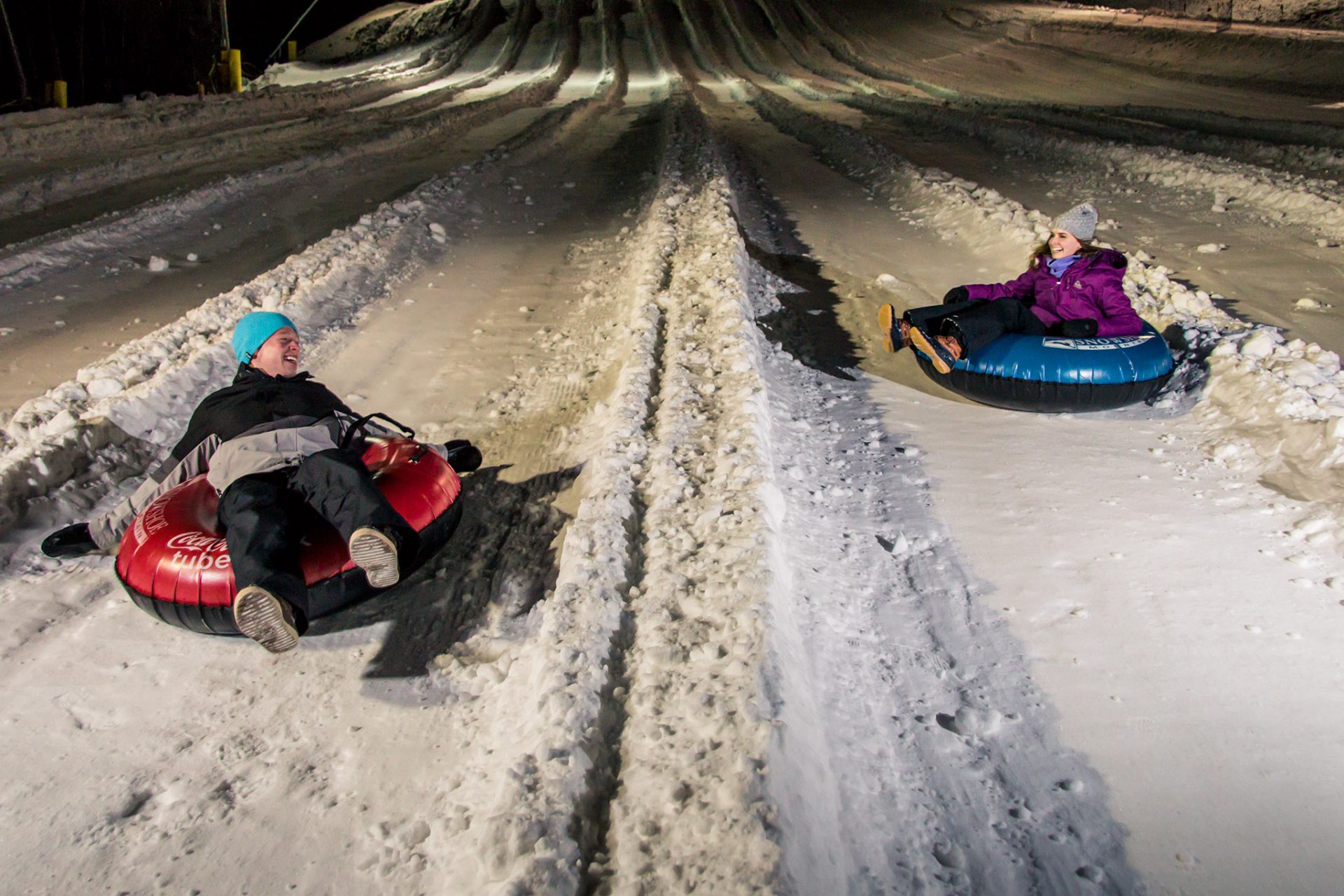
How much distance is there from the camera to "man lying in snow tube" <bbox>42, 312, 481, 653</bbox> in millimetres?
2611

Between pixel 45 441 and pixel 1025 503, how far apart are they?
163 inches

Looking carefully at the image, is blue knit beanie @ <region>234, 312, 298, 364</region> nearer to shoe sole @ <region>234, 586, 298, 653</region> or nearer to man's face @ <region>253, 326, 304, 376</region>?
man's face @ <region>253, 326, 304, 376</region>

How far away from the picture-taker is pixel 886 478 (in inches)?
150

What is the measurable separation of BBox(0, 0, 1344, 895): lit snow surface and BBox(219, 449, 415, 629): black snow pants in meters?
0.40

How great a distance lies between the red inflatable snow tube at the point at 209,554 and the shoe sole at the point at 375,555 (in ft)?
0.49

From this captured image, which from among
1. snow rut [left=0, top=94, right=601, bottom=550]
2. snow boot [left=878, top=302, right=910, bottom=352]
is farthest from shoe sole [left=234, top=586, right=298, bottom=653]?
snow boot [left=878, top=302, right=910, bottom=352]

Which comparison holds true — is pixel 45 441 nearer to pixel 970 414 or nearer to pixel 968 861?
pixel 968 861

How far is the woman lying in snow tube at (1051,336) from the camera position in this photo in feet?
13.7

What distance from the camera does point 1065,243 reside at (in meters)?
4.71

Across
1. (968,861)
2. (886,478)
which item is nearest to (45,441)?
(886,478)

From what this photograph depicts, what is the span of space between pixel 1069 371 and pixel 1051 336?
1.12 ft

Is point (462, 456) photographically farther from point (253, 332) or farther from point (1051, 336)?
point (1051, 336)

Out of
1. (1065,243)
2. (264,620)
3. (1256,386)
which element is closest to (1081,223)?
(1065,243)

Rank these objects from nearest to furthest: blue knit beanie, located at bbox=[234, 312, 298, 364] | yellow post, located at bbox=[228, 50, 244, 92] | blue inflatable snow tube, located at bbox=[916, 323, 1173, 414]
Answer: blue knit beanie, located at bbox=[234, 312, 298, 364] → blue inflatable snow tube, located at bbox=[916, 323, 1173, 414] → yellow post, located at bbox=[228, 50, 244, 92]
